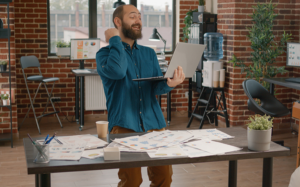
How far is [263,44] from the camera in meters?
4.89

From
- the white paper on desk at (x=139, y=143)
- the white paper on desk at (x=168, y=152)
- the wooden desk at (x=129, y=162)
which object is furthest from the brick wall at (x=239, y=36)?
the white paper on desk at (x=168, y=152)

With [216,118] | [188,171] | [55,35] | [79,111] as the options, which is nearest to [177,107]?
[216,118]

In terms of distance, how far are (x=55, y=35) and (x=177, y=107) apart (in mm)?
2406

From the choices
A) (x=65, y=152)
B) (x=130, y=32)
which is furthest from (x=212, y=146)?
(x=130, y=32)

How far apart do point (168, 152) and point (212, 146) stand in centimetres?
26

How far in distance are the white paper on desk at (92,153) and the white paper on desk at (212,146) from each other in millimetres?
480

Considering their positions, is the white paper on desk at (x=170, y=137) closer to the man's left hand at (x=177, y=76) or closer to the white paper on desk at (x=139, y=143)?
the white paper on desk at (x=139, y=143)

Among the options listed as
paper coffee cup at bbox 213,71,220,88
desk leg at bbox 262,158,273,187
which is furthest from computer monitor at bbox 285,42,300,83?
desk leg at bbox 262,158,273,187

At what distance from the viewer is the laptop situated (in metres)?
2.17

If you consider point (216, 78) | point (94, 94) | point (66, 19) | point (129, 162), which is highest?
point (66, 19)

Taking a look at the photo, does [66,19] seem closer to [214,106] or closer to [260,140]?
[214,106]

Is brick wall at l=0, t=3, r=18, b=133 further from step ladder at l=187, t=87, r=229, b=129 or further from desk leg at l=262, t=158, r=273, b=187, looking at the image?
desk leg at l=262, t=158, r=273, b=187

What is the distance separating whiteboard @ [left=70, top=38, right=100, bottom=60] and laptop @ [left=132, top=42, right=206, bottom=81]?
3609mm

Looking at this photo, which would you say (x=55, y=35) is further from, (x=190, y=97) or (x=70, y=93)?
(x=190, y=97)
